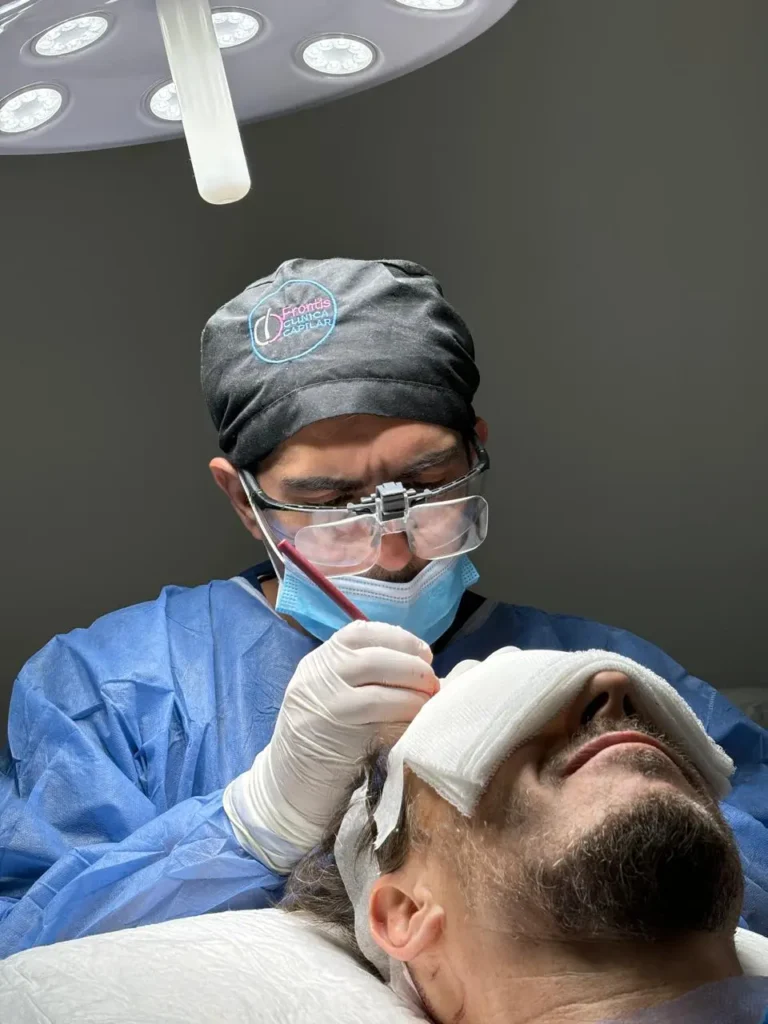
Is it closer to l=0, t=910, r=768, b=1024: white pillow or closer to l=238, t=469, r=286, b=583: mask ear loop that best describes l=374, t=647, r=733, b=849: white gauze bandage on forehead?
l=0, t=910, r=768, b=1024: white pillow

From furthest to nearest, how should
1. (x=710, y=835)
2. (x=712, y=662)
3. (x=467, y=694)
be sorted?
1. (x=712, y=662)
2. (x=467, y=694)
3. (x=710, y=835)

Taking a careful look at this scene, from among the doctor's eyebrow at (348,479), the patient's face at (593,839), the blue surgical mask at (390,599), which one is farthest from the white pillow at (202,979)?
the doctor's eyebrow at (348,479)

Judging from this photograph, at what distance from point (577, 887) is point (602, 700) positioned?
0.24 meters

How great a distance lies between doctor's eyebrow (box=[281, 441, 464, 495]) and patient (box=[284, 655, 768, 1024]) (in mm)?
628

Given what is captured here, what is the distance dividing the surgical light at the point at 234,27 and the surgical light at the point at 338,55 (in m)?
0.09

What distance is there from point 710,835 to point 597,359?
5.14 ft

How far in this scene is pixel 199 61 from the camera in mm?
1551

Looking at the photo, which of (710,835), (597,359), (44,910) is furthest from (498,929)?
(597,359)

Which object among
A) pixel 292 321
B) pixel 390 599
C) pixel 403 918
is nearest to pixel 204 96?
pixel 292 321

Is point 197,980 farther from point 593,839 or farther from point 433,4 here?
point 433,4

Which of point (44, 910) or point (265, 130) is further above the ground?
point (265, 130)

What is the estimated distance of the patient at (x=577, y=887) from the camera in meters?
1.23

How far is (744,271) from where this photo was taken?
8.55ft

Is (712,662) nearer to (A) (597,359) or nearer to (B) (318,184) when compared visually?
(A) (597,359)
